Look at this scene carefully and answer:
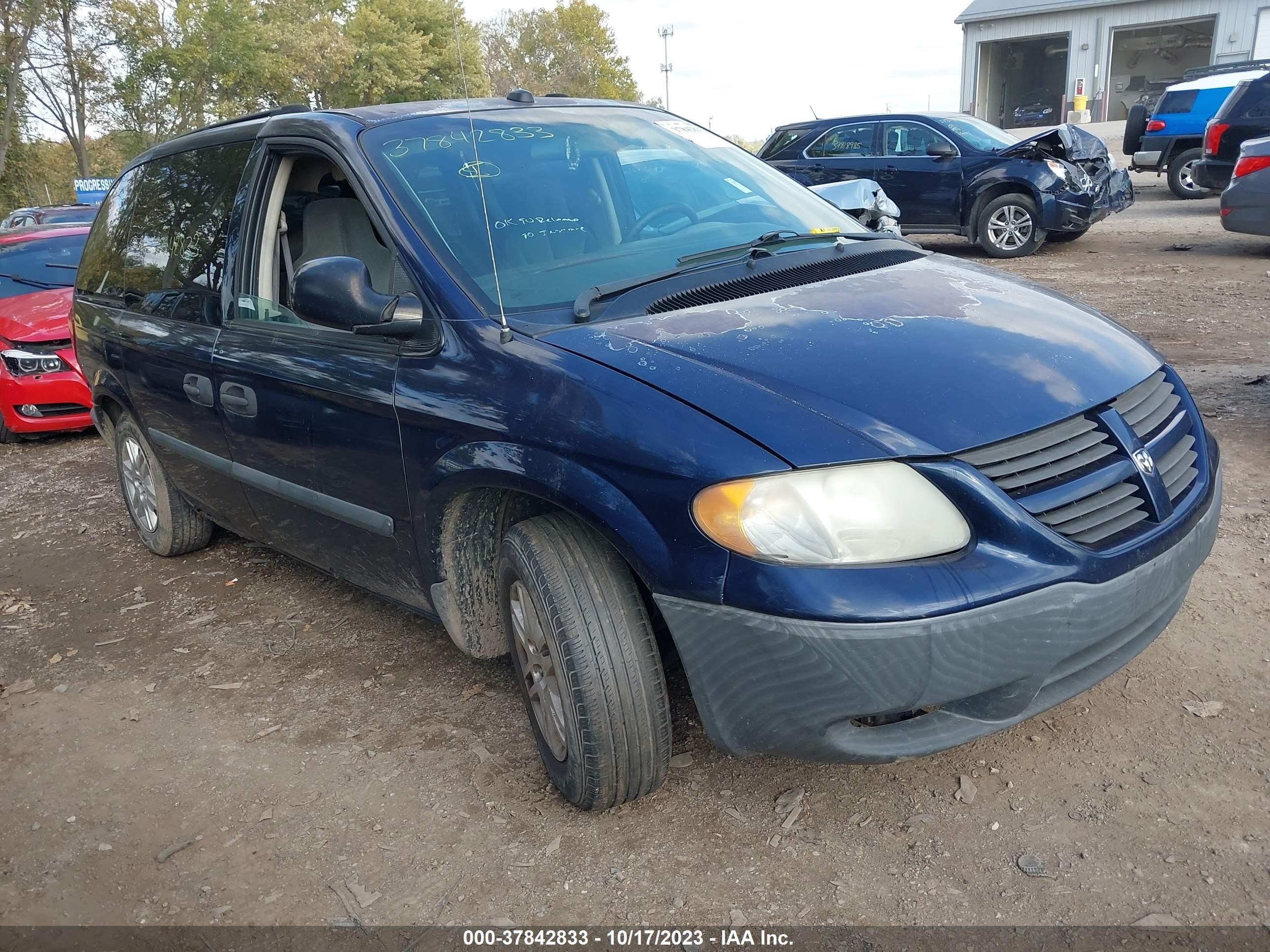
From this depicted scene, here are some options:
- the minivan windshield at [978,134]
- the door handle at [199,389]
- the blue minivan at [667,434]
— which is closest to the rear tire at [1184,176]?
the minivan windshield at [978,134]

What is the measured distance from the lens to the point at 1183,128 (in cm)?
1541

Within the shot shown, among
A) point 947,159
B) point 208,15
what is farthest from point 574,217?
point 208,15

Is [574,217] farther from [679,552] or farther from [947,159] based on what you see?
[947,159]

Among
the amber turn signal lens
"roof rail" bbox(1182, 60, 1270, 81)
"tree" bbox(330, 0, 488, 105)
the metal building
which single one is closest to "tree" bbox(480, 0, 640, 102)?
"tree" bbox(330, 0, 488, 105)

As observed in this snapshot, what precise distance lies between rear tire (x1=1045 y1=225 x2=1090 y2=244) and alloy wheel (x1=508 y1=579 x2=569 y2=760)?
412 inches

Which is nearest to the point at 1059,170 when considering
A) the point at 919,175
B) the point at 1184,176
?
the point at 919,175

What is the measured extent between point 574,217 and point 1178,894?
228cm

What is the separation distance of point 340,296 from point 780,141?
11672 mm

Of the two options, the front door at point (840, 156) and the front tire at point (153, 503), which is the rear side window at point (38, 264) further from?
the front door at point (840, 156)

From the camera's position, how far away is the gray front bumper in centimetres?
202

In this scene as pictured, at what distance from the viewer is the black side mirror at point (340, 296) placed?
2.66 m

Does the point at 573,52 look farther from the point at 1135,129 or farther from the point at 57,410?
the point at 57,410

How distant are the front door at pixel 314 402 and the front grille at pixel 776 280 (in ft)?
2.53

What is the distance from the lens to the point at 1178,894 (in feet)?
7.13
